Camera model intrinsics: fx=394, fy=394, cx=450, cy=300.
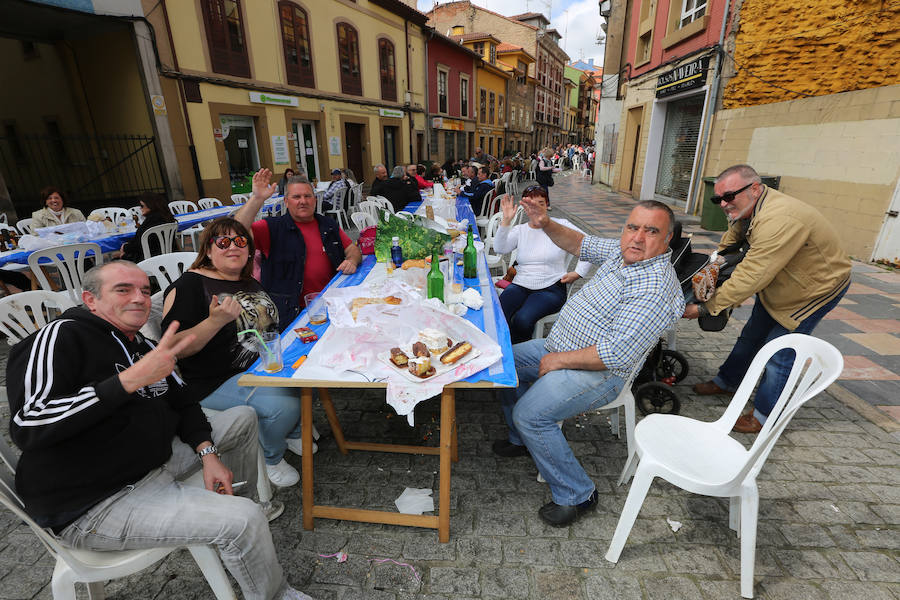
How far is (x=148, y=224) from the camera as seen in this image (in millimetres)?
4906

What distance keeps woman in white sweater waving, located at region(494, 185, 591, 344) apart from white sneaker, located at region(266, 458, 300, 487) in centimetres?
206

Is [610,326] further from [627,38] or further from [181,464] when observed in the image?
[627,38]

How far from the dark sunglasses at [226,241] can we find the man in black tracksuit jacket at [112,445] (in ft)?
2.17

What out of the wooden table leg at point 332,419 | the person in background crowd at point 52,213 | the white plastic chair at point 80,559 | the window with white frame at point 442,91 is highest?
the window with white frame at point 442,91

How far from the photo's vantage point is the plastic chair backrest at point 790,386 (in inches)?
65.6

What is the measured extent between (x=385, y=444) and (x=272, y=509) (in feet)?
2.43

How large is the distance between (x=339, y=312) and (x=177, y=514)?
1.25m

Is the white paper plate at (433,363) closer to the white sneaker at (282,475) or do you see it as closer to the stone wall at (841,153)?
the white sneaker at (282,475)

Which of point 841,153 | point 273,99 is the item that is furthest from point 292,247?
point 273,99

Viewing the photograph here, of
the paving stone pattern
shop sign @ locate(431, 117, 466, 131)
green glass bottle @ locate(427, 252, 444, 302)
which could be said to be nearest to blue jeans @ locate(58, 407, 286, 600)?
the paving stone pattern

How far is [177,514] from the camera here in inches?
58.7

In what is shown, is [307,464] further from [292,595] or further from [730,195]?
[730,195]

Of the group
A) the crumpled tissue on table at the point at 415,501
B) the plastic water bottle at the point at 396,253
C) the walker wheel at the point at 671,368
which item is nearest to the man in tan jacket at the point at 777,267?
the walker wheel at the point at 671,368

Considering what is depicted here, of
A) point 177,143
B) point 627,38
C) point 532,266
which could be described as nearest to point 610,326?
point 532,266
